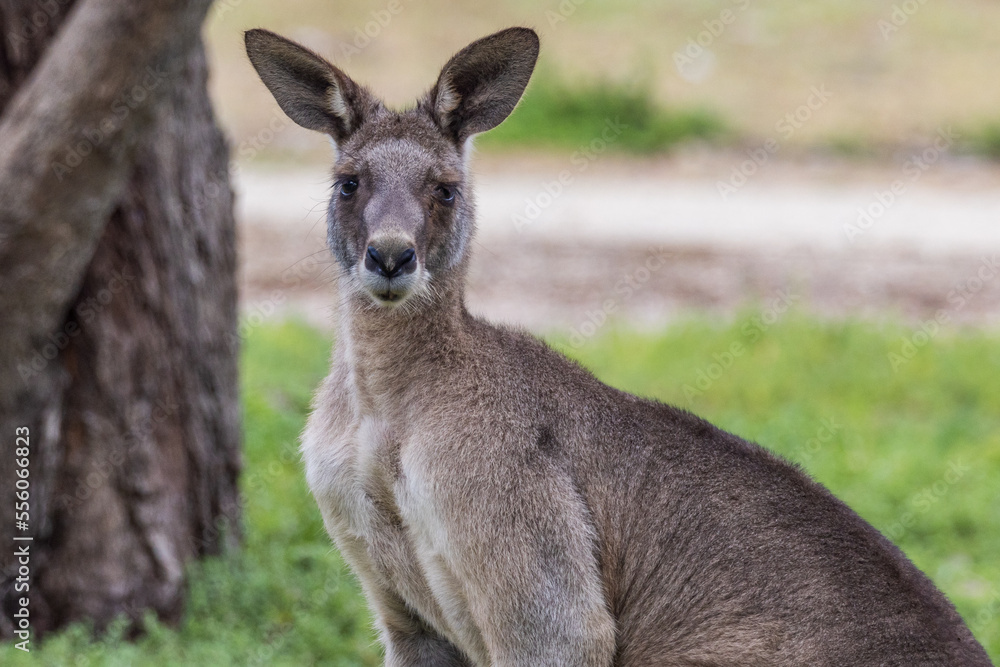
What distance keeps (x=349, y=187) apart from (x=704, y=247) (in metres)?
8.27

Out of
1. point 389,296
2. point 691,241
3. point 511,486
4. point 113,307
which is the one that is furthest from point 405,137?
point 691,241

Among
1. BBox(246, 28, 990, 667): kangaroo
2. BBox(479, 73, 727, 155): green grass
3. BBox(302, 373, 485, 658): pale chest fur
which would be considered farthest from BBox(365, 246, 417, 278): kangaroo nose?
BBox(479, 73, 727, 155): green grass

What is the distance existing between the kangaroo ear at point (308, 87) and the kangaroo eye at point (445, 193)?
379 millimetres

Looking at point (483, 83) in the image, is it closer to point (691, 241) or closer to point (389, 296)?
point (389, 296)

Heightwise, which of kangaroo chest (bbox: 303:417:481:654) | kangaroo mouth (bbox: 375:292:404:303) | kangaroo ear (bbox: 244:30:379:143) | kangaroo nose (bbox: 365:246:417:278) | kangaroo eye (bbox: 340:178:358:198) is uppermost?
kangaroo ear (bbox: 244:30:379:143)

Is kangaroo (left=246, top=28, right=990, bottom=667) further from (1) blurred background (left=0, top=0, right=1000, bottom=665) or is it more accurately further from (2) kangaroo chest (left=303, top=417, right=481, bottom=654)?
(1) blurred background (left=0, top=0, right=1000, bottom=665)

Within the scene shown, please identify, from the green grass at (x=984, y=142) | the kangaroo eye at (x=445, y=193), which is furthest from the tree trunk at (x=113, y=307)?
the green grass at (x=984, y=142)

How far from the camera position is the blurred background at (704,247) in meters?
6.35

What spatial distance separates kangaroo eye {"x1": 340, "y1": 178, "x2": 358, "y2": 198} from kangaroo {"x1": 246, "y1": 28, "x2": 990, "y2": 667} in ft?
0.03

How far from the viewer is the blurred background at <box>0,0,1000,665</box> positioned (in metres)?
6.35

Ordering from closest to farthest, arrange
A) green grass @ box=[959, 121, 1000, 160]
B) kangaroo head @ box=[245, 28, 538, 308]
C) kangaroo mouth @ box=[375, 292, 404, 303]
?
kangaroo mouth @ box=[375, 292, 404, 303]
kangaroo head @ box=[245, 28, 538, 308]
green grass @ box=[959, 121, 1000, 160]

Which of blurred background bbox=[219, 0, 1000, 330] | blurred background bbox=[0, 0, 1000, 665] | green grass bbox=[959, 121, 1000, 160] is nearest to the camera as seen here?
blurred background bbox=[0, 0, 1000, 665]

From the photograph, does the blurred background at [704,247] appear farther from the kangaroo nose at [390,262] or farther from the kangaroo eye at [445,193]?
the kangaroo nose at [390,262]

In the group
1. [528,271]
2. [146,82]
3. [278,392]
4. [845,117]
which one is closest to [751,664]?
[146,82]
